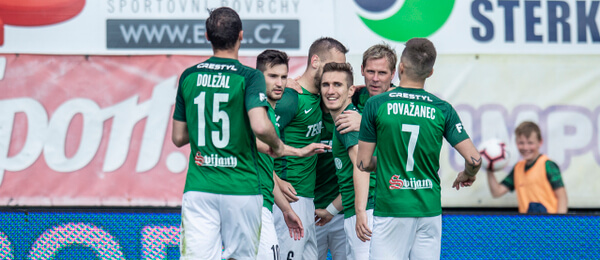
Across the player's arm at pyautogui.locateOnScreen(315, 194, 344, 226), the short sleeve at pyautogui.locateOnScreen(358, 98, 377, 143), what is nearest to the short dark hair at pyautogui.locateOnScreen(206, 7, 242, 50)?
the short sleeve at pyautogui.locateOnScreen(358, 98, 377, 143)

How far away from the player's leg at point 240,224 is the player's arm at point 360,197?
2.56 feet

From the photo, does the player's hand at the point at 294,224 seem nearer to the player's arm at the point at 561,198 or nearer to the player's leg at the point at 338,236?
the player's leg at the point at 338,236

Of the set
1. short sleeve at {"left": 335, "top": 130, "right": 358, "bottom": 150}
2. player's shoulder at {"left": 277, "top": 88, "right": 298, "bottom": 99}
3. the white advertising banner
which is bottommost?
short sleeve at {"left": 335, "top": 130, "right": 358, "bottom": 150}

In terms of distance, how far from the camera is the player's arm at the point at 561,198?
7660mm

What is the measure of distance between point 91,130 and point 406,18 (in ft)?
11.7

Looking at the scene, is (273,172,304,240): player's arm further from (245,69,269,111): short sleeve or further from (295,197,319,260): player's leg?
(245,69,269,111): short sleeve

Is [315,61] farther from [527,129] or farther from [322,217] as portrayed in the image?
[527,129]

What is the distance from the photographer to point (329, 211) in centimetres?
570

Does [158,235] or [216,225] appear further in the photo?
[158,235]

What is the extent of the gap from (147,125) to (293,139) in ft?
9.25

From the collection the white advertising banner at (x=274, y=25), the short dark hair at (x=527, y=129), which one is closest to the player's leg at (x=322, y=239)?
the white advertising banner at (x=274, y=25)

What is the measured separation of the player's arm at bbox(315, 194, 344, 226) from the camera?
5.66 metres

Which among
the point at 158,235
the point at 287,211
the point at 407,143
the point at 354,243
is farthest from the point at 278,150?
the point at 158,235

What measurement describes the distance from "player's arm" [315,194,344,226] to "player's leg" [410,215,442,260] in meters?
1.31
